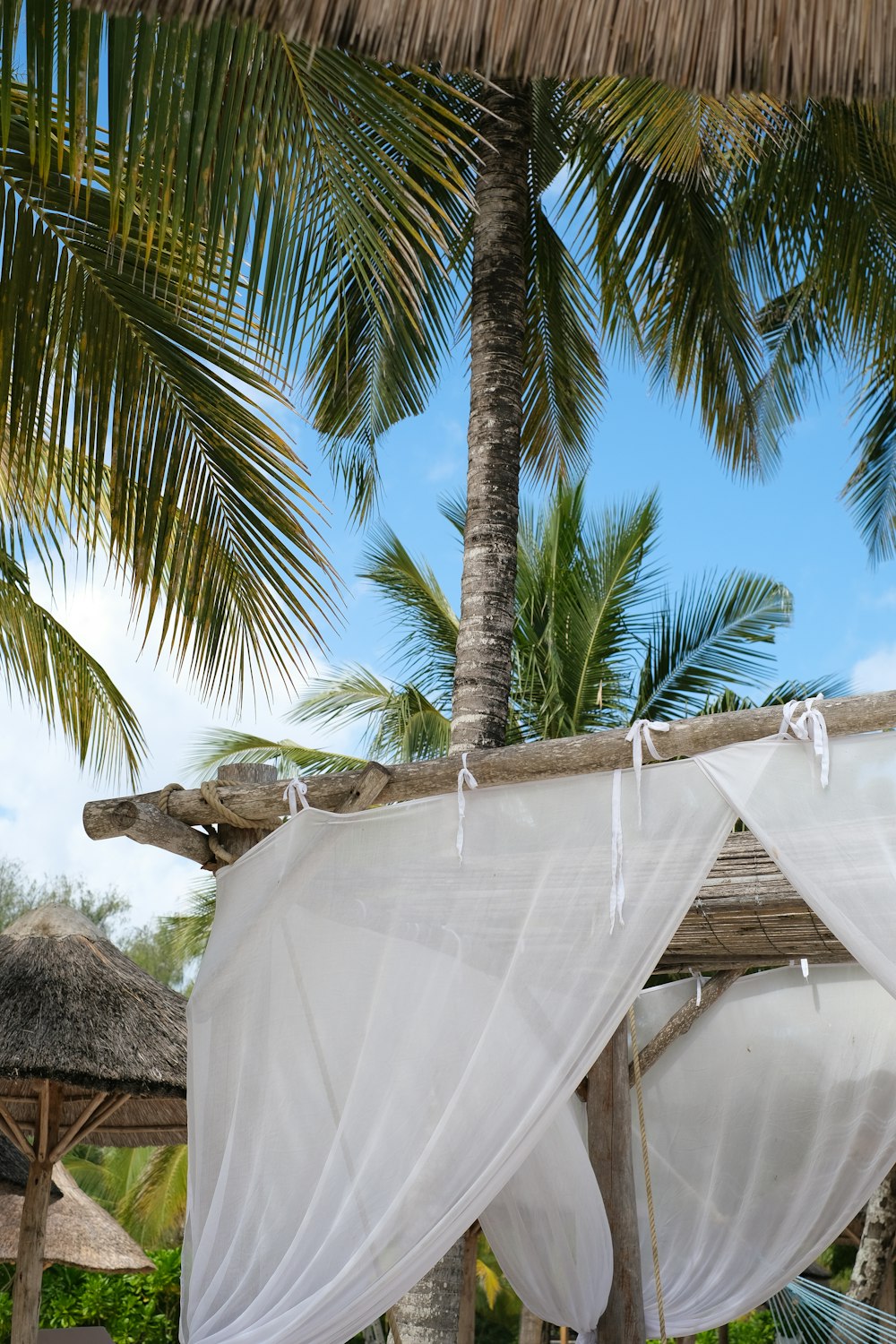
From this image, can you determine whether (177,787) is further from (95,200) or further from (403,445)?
(403,445)

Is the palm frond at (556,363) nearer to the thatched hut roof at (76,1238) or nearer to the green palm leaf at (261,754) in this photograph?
the green palm leaf at (261,754)

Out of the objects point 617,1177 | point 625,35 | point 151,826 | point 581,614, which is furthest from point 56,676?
point 581,614

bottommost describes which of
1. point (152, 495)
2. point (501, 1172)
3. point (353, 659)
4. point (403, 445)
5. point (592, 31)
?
point (501, 1172)

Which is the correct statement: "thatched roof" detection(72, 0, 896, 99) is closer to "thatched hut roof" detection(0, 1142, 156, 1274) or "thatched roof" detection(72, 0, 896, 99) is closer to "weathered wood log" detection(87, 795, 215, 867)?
"weathered wood log" detection(87, 795, 215, 867)

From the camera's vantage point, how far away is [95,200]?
3.15 m

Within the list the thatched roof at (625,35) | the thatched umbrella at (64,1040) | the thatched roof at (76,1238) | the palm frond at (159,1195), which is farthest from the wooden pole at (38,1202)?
the palm frond at (159,1195)

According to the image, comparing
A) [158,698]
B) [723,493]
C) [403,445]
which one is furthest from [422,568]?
[158,698]

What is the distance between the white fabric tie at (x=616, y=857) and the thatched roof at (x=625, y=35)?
1.59m

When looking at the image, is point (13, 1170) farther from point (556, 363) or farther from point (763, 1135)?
point (556, 363)

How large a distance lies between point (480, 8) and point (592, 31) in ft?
0.36

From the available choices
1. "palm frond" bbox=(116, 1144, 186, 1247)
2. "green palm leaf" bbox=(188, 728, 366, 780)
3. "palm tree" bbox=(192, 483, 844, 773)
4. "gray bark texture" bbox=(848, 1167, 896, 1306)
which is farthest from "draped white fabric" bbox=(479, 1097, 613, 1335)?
"palm frond" bbox=(116, 1144, 186, 1247)

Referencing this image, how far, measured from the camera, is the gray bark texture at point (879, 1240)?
22.5 feet

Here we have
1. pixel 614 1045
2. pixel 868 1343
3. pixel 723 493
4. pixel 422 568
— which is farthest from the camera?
pixel 723 493

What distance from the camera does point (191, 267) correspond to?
292cm
